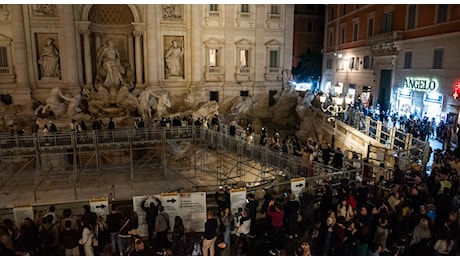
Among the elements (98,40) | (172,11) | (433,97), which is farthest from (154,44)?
(433,97)

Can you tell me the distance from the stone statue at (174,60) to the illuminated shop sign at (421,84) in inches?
623

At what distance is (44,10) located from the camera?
23.8 m

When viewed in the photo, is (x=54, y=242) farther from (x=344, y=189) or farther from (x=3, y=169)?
(x=3, y=169)

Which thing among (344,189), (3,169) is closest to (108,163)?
(3,169)

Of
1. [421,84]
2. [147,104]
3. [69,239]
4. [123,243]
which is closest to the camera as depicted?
[69,239]

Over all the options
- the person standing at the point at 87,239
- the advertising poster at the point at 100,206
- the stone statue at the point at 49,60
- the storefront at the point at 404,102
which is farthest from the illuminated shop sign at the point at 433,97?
the stone statue at the point at 49,60

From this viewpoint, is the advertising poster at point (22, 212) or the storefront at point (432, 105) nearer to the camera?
the advertising poster at point (22, 212)

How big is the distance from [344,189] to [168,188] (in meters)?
10.1

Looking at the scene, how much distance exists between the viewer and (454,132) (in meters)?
16.9

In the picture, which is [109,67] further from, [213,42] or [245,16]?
[245,16]

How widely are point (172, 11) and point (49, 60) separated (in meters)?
9.03

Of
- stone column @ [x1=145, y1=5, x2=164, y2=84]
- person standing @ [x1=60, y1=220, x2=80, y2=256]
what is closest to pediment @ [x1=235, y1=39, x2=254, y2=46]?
stone column @ [x1=145, y1=5, x2=164, y2=84]

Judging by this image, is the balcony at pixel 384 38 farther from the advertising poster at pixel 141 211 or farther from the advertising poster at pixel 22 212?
the advertising poster at pixel 22 212

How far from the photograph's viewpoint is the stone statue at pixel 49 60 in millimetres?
24125
